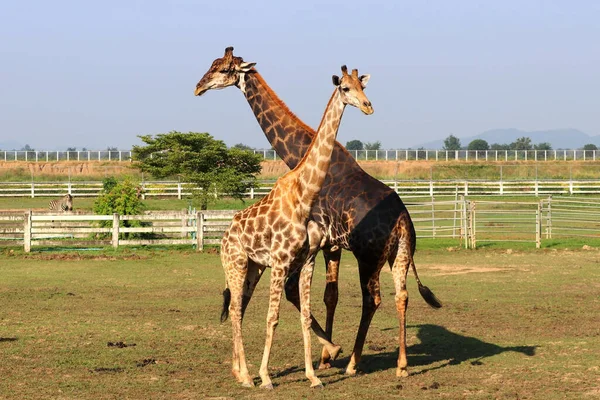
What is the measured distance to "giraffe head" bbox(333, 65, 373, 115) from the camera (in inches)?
341

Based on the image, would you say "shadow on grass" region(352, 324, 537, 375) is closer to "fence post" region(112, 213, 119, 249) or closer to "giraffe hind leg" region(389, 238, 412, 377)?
"giraffe hind leg" region(389, 238, 412, 377)

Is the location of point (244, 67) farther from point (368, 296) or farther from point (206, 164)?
point (206, 164)

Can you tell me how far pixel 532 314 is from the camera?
14.2 metres

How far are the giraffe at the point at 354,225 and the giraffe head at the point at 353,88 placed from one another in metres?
1.58

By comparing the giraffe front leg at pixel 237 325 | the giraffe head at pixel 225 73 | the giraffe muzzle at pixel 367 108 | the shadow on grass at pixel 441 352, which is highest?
the giraffe head at pixel 225 73

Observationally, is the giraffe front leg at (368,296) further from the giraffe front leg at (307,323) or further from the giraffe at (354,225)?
the giraffe front leg at (307,323)

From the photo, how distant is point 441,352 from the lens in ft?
37.0

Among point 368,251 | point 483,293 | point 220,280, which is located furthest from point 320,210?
point 220,280

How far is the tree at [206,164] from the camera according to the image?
38.2 metres

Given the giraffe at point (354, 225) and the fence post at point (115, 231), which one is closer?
the giraffe at point (354, 225)

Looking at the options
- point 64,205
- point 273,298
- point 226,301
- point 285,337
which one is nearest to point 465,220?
point 285,337

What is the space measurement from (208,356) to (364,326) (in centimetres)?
219

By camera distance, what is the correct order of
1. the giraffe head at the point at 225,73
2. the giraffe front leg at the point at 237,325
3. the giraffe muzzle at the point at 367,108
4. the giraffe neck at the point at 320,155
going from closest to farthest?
the giraffe muzzle at the point at 367,108, the giraffe neck at the point at 320,155, the giraffe front leg at the point at 237,325, the giraffe head at the point at 225,73

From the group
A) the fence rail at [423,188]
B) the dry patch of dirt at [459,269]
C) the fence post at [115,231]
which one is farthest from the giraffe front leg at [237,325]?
the fence rail at [423,188]
